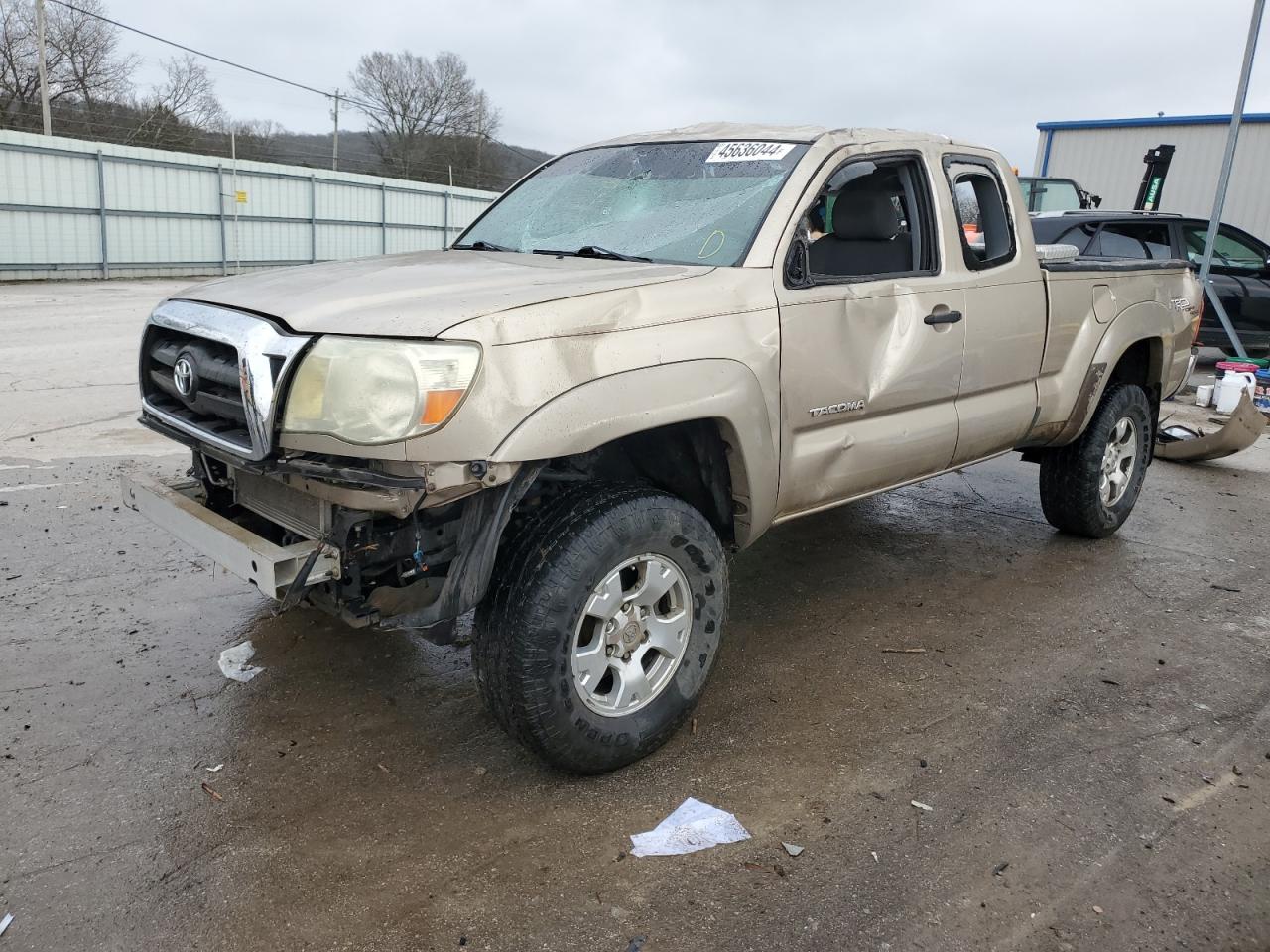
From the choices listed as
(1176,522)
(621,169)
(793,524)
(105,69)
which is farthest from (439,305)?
(105,69)

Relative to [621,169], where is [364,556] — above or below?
below

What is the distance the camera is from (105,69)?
3416cm

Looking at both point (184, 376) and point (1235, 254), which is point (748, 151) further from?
point (1235, 254)

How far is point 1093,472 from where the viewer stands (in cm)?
526

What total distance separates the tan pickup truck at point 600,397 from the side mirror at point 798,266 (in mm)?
12

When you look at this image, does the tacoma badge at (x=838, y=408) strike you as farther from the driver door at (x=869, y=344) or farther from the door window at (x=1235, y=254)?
the door window at (x=1235, y=254)

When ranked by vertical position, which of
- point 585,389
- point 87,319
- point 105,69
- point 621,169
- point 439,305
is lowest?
point 87,319

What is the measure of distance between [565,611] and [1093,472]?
3616 millimetres

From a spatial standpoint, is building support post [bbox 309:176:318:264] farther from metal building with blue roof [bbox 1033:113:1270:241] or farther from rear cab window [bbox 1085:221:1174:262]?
rear cab window [bbox 1085:221:1174:262]

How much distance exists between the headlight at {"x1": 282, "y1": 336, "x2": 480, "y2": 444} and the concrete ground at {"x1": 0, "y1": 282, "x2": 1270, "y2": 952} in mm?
1160

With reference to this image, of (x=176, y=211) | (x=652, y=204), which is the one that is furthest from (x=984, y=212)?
(x=176, y=211)

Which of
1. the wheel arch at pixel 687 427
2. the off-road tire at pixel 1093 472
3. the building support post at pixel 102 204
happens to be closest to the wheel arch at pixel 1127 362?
the off-road tire at pixel 1093 472

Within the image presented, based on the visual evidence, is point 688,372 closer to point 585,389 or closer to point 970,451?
point 585,389

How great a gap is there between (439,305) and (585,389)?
46cm
